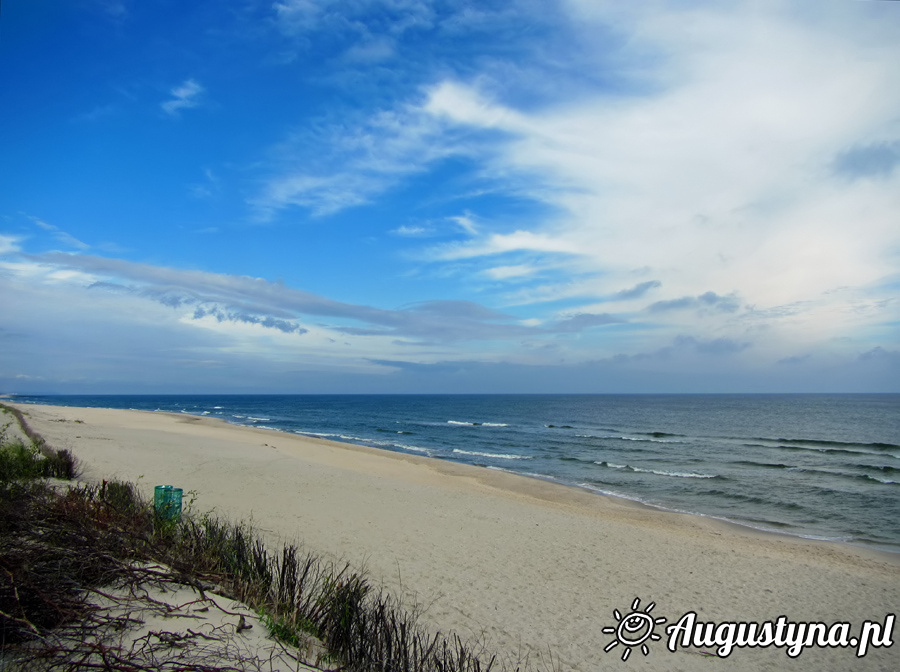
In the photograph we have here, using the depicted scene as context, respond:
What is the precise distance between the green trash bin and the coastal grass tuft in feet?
2.98

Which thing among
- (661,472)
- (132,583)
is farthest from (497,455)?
(132,583)

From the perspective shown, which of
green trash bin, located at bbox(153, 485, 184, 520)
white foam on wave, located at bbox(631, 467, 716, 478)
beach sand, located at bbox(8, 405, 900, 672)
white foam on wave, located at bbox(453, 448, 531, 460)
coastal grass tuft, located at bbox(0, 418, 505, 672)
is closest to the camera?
coastal grass tuft, located at bbox(0, 418, 505, 672)

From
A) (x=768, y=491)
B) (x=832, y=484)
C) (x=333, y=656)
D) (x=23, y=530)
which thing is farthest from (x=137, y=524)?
(x=832, y=484)

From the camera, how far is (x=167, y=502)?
7500mm

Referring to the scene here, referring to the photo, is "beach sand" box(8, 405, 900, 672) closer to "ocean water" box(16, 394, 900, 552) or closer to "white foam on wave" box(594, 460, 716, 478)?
"ocean water" box(16, 394, 900, 552)

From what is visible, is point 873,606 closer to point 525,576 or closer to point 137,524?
point 525,576

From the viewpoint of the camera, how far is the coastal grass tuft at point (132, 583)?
129 inches

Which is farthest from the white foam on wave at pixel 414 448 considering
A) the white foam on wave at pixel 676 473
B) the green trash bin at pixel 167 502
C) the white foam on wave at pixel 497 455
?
the green trash bin at pixel 167 502

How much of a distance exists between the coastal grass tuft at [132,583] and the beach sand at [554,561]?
147 cm

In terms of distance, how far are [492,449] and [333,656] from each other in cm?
2969

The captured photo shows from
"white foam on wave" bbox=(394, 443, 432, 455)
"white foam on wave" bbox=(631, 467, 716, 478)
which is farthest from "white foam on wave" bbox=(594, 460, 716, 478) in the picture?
"white foam on wave" bbox=(394, 443, 432, 455)

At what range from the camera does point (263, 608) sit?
4.53 m

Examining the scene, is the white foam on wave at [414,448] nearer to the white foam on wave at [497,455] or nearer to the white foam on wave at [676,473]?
the white foam on wave at [497,455]

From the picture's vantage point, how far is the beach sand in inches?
251
